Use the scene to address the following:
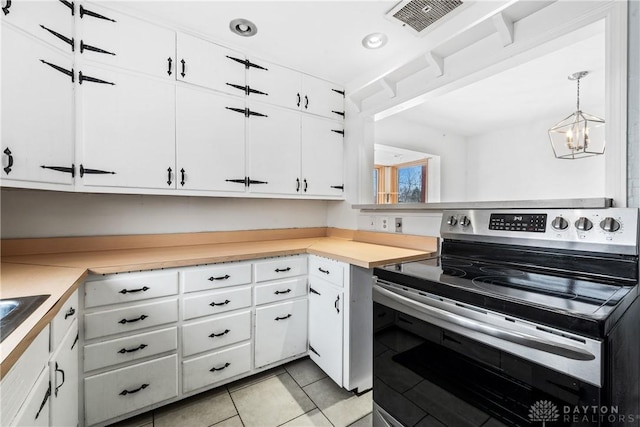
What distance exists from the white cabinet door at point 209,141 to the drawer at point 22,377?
45.1 inches

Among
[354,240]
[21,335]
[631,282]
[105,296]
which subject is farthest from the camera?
[354,240]

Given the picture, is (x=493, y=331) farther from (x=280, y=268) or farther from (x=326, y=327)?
(x=280, y=268)

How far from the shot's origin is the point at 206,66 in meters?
1.91

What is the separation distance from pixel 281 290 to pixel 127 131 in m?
1.35

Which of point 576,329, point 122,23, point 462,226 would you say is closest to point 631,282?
point 576,329

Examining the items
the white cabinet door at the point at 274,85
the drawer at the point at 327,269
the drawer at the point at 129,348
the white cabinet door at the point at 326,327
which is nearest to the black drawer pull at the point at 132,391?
the drawer at the point at 129,348

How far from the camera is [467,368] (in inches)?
39.1

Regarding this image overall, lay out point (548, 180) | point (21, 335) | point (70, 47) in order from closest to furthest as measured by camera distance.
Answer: point (21, 335) → point (70, 47) → point (548, 180)

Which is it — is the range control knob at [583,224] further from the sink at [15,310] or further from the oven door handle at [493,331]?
the sink at [15,310]

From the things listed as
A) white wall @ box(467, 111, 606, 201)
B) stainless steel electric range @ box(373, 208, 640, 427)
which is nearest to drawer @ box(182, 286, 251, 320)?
stainless steel electric range @ box(373, 208, 640, 427)

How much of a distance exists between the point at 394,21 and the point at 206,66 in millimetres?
1238

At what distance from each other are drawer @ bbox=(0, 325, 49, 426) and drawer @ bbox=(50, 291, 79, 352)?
63 mm

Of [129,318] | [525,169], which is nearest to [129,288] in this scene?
[129,318]

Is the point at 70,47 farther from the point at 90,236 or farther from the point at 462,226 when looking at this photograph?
the point at 462,226
